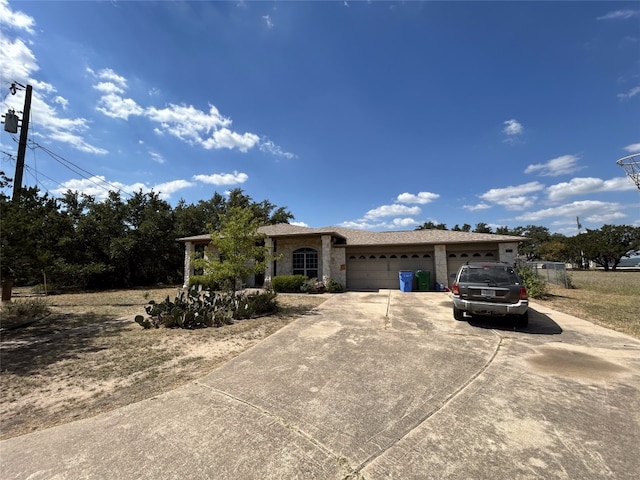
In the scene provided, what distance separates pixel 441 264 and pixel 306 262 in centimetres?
749

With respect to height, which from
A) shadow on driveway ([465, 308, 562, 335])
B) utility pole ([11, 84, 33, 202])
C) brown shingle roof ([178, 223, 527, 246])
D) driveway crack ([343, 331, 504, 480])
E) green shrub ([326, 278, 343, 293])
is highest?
utility pole ([11, 84, 33, 202])

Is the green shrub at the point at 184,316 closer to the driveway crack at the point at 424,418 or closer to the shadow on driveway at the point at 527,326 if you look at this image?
the driveway crack at the point at 424,418

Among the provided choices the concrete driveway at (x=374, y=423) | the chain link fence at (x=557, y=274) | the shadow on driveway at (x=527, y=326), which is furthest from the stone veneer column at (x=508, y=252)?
the concrete driveway at (x=374, y=423)

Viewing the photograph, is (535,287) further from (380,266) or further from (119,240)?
(119,240)

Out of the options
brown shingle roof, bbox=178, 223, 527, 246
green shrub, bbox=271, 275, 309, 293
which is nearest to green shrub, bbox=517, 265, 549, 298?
brown shingle roof, bbox=178, 223, 527, 246

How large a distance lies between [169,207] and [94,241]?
6.83 meters

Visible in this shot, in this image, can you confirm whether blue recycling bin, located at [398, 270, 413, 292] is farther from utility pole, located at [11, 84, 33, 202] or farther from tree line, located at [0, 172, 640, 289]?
utility pole, located at [11, 84, 33, 202]

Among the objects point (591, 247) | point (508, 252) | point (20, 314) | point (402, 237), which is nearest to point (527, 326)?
point (508, 252)

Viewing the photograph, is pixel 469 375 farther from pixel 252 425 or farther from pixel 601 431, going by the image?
pixel 252 425

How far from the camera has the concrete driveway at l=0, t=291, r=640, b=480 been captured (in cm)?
252

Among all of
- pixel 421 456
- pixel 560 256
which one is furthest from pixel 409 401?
pixel 560 256

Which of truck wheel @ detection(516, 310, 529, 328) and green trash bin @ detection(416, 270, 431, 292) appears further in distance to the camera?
green trash bin @ detection(416, 270, 431, 292)

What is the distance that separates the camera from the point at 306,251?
1723 centimetres

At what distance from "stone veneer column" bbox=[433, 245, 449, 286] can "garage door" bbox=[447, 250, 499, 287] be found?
1.19ft
